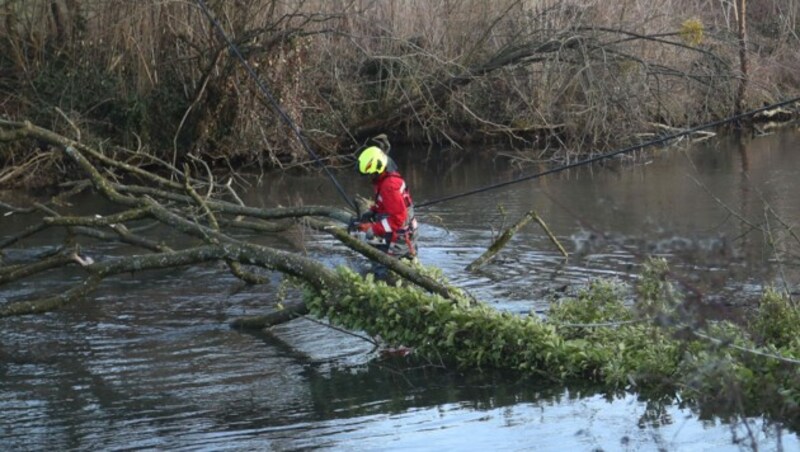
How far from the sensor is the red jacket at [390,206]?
1220 cm

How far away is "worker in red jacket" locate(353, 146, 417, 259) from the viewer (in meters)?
12.0

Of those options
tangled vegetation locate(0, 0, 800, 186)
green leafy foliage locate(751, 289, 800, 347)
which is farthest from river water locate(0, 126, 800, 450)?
tangled vegetation locate(0, 0, 800, 186)

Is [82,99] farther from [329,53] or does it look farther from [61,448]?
[61,448]

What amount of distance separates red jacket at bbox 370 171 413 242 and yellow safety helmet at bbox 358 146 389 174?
0.54 feet

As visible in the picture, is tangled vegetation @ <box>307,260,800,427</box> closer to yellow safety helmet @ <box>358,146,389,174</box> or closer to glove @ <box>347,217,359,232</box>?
yellow safety helmet @ <box>358,146,389,174</box>

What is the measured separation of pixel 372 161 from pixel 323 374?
8.17 feet

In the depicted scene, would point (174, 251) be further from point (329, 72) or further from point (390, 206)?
point (329, 72)

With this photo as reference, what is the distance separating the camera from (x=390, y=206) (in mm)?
12242

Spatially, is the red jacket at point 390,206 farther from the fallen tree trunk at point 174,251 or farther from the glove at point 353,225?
the fallen tree trunk at point 174,251

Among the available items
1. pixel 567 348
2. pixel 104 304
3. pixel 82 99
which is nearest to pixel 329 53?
pixel 82 99

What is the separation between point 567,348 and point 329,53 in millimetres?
16557

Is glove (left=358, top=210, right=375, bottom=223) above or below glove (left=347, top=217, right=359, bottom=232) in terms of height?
above

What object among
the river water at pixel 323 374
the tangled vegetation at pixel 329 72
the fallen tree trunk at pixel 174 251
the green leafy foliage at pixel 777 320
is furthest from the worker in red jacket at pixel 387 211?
the tangled vegetation at pixel 329 72

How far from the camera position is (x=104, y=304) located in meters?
13.2
